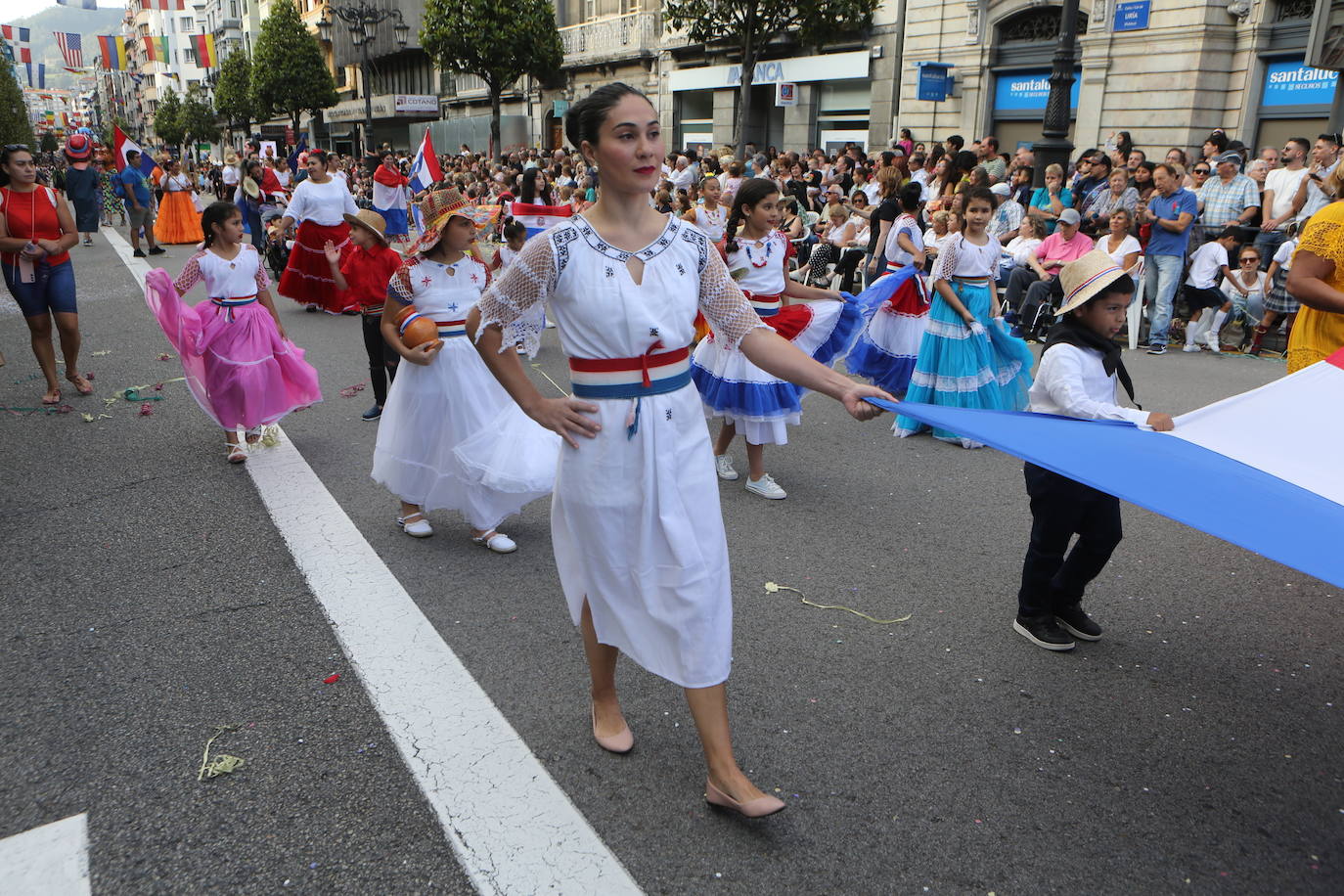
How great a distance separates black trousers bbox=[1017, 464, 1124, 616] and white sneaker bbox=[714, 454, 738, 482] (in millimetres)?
2423

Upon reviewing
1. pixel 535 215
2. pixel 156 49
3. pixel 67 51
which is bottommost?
pixel 535 215

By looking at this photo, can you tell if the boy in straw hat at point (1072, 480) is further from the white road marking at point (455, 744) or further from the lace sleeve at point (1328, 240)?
the white road marking at point (455, 744)

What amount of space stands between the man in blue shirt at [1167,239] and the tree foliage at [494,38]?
86.0ft

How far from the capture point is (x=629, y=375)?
8.76ft

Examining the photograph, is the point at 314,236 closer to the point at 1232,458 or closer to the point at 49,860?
the point at 49,860

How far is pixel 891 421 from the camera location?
7434mm

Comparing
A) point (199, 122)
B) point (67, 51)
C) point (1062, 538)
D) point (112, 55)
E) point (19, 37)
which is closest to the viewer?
point (1062, 538)

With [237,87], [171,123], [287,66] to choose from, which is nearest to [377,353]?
[287,66]

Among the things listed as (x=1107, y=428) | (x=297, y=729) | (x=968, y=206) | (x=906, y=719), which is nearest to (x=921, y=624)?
(x=906, y=719)

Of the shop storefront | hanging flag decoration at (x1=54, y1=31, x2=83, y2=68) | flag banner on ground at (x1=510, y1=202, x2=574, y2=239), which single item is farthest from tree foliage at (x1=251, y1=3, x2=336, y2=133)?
flag banner on ground at (x1=510, y1=202, x2=574, y2=239)

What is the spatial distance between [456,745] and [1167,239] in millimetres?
9936

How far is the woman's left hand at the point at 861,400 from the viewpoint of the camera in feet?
8.16

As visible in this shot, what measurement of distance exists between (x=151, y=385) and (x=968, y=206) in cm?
711

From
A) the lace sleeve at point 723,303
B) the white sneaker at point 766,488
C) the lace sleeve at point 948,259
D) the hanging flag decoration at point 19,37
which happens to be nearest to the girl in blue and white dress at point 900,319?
the lace sleeve at point 948,259
